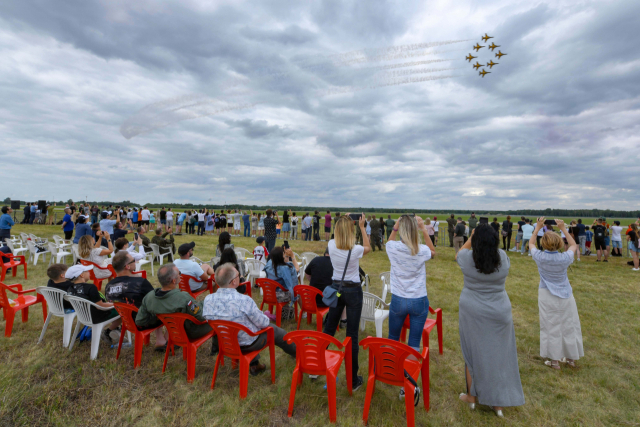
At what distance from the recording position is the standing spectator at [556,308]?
12.3 feet

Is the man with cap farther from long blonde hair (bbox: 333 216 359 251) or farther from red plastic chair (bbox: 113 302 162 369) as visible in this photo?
long blonde hair (bbox: 333 216 359 251)

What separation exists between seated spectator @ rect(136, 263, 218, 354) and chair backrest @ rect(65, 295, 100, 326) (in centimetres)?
78

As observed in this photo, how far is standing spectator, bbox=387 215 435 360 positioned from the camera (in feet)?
9.53

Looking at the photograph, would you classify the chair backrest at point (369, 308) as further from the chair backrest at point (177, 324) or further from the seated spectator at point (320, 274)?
the chair backrest at point (177, 324)

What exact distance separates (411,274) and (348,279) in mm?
635

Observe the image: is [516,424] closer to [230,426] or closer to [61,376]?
[230,426]

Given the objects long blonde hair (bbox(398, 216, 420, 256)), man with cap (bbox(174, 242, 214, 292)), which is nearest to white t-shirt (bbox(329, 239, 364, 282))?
long blonde hair (bbox(398, 216, 420, 256))

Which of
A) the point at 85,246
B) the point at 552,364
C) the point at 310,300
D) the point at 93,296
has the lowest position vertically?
the point at 552,364

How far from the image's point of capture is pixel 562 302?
3.75m

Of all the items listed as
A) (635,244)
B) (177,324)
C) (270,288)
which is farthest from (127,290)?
(635,244)

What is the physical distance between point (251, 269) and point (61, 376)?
3.85 metres

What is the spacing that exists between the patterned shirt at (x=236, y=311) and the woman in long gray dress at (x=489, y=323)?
83.5 inches

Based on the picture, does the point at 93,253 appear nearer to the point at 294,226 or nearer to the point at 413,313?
the point at 413,313

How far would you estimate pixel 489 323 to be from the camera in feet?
8.89
